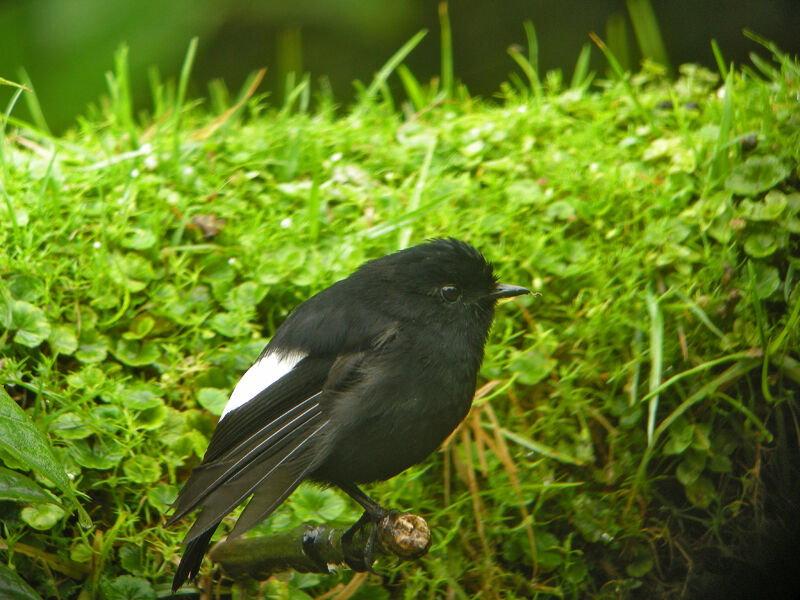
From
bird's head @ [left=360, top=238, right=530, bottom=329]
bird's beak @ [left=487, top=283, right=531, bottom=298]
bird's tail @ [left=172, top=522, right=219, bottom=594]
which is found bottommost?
bird's tail @ [left=172, top=522, right=219, bottom=594]

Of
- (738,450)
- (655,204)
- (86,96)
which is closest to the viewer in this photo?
(738,450)

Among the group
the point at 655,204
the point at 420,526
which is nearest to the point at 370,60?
the point at 655,204

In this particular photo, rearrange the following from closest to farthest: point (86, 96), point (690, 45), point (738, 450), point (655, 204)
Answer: point (738, 450) < point (655, 204) < point (690, 45) < point (86, 96)

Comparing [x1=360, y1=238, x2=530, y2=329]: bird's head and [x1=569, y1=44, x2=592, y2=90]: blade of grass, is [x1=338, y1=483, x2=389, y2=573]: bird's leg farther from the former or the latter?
[x1=569, y1=44, x2=592, y2=90]: blade of grass

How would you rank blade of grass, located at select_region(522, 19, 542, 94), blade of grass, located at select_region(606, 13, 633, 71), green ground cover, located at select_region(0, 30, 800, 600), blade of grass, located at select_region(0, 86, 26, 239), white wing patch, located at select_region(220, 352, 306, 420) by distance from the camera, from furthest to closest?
blade of grass, located at select_region(606, 13, 633, 71) → blade of grass, located at select_region(522, 19, 542, 94) → blade of grass, located at select_region(0, 86, 26, 239) → green ground cover, located at select_region(0, 30, 800, 600) → white wing patch, located at select_region(220, 352, 306, 420)

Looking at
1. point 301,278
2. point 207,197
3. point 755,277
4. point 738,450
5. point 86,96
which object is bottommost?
point 738,450

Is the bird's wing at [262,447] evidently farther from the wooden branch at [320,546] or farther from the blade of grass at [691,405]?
the blade of grass at [691,405]

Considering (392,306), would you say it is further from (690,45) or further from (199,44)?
(199,44)

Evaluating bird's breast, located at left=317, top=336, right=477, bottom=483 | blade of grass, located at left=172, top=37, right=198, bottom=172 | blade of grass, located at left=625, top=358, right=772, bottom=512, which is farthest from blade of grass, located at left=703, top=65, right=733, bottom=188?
blade of grass, located at left=172, top=37, right=198, bottom=172
